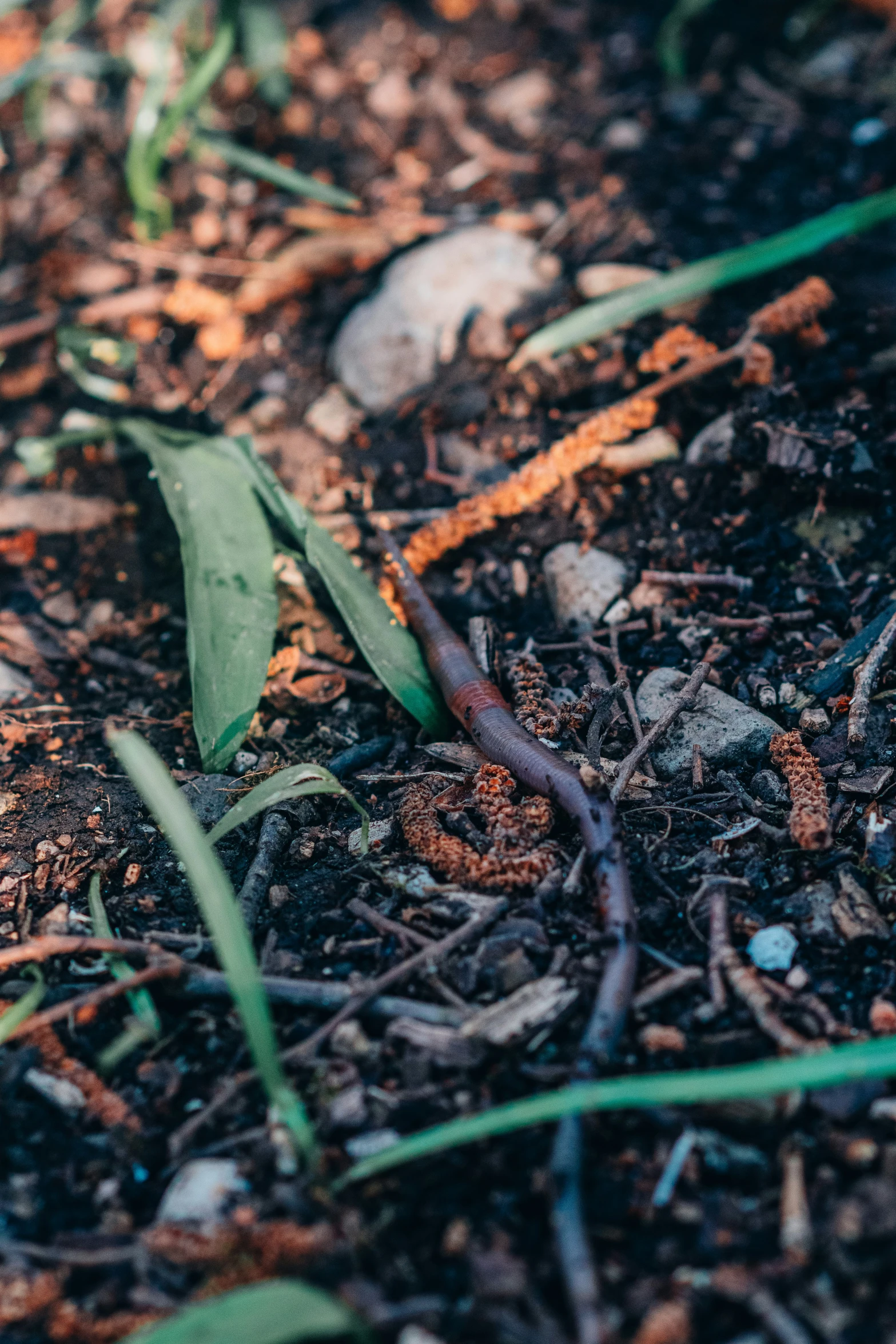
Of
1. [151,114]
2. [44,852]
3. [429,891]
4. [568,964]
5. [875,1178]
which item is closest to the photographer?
[875,1178]

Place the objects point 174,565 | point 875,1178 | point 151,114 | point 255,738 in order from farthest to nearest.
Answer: point 151,114 → point 174,565 → point 255,738 → point 875,1178

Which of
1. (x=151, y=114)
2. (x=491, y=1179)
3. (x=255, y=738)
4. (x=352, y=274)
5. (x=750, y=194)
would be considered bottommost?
(x=491, y=1179)

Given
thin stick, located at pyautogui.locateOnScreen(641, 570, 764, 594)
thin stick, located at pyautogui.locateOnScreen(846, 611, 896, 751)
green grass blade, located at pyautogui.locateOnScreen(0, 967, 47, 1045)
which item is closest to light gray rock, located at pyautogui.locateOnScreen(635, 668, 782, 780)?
thin stick, located at pyautogui.locateOnScreen(846, 611, 896, 751)

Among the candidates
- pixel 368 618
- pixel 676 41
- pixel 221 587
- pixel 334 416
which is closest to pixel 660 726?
pixel 368 618

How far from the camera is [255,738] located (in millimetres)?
2428

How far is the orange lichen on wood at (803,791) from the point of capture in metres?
1.92

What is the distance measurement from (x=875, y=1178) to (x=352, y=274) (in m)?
3.41

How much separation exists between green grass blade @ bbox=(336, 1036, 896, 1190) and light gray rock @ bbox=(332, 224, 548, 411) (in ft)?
8.11

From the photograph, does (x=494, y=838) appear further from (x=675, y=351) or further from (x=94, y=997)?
(x=675, y=351)

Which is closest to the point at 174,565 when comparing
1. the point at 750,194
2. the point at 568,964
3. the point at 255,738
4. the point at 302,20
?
the point at 255,738

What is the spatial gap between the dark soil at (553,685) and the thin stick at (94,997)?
5 cm

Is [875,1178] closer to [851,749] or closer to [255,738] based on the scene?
[851,749]

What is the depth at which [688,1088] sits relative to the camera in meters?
1.34

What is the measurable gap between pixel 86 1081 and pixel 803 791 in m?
1.60
